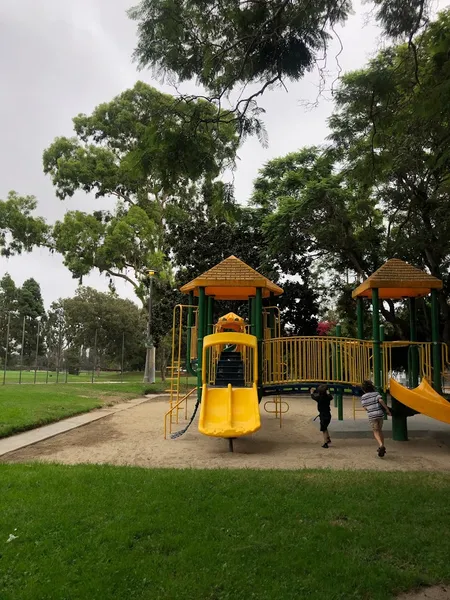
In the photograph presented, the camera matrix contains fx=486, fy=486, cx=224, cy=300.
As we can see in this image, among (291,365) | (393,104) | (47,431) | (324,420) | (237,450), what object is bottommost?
(237,450)

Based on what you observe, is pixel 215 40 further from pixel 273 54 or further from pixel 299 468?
pixel 299 468

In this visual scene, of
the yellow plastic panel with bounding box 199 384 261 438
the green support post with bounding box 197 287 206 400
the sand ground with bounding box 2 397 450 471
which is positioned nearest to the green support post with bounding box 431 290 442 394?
the sand ground with bounding box 2 397 450 471

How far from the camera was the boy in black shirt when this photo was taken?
10.0 m

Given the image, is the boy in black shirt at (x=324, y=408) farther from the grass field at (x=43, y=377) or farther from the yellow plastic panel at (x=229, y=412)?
the grass field at (x=43, y=377)

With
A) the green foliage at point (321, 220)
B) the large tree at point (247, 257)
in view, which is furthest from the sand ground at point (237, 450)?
the large tree at point (247, 257)

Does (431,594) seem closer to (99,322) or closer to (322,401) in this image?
(322,401)

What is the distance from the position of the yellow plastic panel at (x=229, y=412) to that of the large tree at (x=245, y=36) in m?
5.58

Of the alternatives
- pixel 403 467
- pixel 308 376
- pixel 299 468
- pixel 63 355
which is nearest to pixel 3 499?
pixel 299 468

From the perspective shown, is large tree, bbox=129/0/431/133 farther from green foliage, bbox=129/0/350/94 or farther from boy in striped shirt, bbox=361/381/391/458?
boy in striped shirt, bbox=361/381/391/458

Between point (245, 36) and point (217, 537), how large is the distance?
6.03 metres

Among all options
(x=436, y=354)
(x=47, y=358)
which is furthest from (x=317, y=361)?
(x=47, y=358)

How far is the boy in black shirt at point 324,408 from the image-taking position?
10.0 meters

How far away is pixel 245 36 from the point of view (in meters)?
6.47

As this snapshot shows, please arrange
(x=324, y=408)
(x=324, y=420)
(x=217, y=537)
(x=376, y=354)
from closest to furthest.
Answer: (x=217, y=537)
(x=324, y=420)
(x=324, y=408)
(x=376, y=354)
